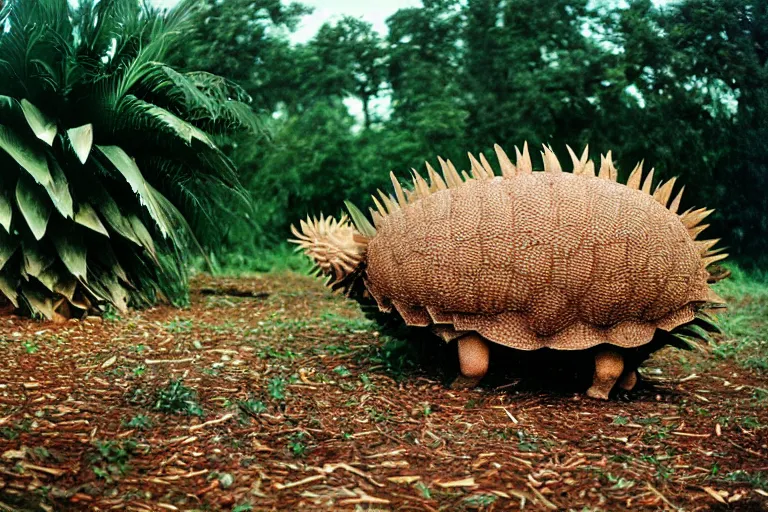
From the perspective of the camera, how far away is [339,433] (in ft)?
11.4

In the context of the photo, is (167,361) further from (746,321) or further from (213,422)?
(746,321)

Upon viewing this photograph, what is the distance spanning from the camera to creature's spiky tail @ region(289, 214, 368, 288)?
448cm

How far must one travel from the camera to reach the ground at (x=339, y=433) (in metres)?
2.79

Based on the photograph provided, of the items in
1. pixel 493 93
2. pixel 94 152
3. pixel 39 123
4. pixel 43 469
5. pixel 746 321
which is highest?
pixel 493 93

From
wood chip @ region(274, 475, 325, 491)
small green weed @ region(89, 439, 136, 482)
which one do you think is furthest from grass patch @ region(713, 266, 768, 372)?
A: small green weed @ region(89, 439, 136, 482)

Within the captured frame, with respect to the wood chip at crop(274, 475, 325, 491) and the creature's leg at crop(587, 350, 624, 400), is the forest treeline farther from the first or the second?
the wood chip at crop(274, 475, 325, 491)

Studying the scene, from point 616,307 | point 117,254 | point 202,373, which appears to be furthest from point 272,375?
point 117,254

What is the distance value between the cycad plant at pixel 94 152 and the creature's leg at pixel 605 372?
363 cm

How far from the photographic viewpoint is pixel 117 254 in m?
6.59

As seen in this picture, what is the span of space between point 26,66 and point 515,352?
4534 mm

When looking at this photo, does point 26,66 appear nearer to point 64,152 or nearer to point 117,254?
point 64,152

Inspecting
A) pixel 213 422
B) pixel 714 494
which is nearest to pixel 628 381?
pixel 714 494

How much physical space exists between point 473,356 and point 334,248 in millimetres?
1114

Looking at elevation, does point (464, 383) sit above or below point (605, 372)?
below
